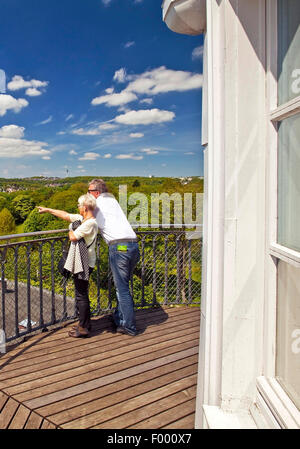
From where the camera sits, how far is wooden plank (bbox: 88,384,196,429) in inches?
64.7

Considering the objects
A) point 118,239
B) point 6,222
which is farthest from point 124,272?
point 6,222

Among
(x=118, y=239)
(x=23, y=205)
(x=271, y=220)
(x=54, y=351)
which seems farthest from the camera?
(x=23, y=205)

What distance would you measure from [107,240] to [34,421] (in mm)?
1372

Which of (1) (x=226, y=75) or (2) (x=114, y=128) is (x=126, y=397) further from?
(2) (x=114, y=128)

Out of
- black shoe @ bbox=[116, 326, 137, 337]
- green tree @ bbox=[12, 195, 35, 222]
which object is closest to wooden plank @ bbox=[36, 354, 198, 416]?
black shoe @ bbox=[116, 326, 137, 337]

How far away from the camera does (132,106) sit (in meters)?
65.2

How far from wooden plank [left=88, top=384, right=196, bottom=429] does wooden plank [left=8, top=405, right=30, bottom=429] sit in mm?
236

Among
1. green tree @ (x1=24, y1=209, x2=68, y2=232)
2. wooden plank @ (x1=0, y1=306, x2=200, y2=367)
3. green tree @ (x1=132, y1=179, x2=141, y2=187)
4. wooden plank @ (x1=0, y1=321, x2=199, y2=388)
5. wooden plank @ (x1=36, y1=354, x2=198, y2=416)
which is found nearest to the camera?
wooden plank @ (x1=36, y1=354, x2=198, y2=416)

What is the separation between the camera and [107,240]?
2.63 metres

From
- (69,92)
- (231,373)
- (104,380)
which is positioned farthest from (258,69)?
(69,92)
